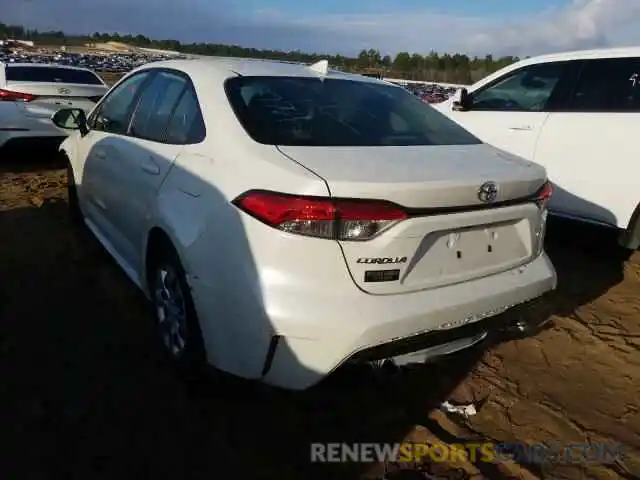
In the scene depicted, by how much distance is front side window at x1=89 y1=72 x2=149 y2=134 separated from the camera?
11.6 ft

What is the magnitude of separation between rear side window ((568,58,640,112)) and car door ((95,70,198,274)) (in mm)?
3239

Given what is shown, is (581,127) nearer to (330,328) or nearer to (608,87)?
(608,87)

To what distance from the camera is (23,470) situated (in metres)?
2.18

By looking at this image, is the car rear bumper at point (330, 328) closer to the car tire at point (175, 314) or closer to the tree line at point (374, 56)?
the car tire at point (175, 314)

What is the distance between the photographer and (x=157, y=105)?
3213mm

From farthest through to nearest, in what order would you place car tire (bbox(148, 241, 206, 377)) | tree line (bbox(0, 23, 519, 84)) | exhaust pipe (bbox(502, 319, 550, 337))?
tree line (bbox(0, 23, 519, 84)), exhaust pipe (bbox(502, 319, 550, 337)), car tire (bbox(148, 241, 206, 377))

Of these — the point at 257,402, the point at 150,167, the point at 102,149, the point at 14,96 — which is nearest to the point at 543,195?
the point at 257,402

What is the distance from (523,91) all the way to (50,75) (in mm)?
6560

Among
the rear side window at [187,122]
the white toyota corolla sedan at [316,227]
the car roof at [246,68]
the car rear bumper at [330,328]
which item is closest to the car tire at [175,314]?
the white toyota corolla sedan at [316,227]

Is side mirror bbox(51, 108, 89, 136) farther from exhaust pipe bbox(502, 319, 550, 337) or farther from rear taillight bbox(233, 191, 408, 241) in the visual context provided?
exhaust pipe bbox(502, 319, 550, 337)

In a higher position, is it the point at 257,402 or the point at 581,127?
the point at 581,127

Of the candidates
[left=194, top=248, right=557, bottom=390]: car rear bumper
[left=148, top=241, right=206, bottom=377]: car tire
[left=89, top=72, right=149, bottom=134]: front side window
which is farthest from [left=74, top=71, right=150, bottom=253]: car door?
[left=194, top=248, right=557, bottom=390]: car rear bumper

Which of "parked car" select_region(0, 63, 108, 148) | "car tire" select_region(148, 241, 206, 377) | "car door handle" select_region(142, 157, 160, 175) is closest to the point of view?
"car tire" select_region(148, 241, 206, 377)

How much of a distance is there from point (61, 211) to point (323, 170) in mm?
4212
